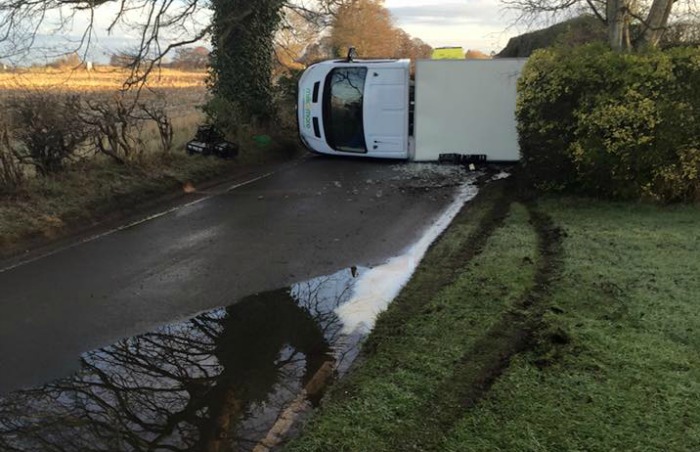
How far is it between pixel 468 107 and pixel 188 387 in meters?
10.6

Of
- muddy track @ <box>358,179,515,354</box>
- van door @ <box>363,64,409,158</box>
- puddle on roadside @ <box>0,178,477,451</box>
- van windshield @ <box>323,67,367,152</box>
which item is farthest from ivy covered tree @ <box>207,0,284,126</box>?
puddle on roadside @ <box>0,178,477,451</box>

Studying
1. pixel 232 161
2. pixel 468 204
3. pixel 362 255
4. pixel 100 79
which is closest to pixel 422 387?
pixel 362 255

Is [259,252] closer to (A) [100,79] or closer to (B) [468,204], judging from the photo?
(B) [468,204]

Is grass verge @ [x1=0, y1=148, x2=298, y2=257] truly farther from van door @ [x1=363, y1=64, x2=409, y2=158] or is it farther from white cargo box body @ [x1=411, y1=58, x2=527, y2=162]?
white cargo box body @ [x1=411, y1=58, x2=527, y2=162]

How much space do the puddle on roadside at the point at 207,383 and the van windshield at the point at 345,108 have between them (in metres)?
8.41

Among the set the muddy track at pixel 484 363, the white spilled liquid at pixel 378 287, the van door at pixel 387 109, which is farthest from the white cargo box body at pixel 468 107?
the muddy track at pixel 484 363

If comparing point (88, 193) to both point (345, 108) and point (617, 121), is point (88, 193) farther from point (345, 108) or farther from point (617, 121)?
point (617, 121)

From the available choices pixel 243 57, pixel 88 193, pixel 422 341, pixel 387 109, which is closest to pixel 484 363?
pixel 422 341

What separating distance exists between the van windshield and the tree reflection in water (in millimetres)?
8754

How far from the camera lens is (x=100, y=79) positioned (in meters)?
33.4

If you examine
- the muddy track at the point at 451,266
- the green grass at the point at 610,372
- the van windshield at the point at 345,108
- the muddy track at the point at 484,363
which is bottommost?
the muddy track at the point at 451,266

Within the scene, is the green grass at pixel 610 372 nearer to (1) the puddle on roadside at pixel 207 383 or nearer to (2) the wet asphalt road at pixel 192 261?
(1) the puddle on roadside at pixel 207 383

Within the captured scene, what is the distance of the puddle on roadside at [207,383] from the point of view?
3.66m

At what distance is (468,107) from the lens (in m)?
13.3
